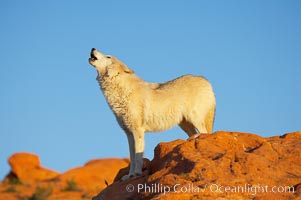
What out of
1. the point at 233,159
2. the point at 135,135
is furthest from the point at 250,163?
the point at 135,135

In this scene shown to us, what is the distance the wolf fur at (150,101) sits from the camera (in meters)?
11.2

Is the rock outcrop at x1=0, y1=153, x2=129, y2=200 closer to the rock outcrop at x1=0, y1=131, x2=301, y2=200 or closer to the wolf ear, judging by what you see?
the wolf ear

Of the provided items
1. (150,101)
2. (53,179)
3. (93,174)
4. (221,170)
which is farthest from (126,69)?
(53,179)

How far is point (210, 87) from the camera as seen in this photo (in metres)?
12.3

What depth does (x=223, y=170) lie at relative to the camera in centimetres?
787

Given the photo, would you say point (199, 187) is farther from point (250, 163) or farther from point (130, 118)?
point (130, 118)

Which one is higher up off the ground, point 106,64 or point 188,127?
point 106,64

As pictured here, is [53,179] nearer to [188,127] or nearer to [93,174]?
[93,174]

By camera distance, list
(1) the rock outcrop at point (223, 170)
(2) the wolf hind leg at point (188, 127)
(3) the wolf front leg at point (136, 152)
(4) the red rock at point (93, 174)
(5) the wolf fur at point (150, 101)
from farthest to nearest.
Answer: (4) the red rock at point (93, 174)
(2) the wolf hind leg at point (188, 127)
(5) the wolf fur at point (150, 101)
(3) the wolf front leg at point (136, 152)
(1) the rock outcrop at point (223, 170)

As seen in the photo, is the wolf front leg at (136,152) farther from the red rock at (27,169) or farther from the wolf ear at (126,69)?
the red rock at (27,169)

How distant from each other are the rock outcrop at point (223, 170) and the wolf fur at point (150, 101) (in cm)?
177

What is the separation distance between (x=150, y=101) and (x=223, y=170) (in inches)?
155

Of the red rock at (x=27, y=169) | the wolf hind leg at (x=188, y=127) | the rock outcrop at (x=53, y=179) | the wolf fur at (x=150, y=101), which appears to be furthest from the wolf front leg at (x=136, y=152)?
the red rock at (x=27, y=169)

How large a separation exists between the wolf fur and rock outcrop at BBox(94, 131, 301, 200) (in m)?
1.77
